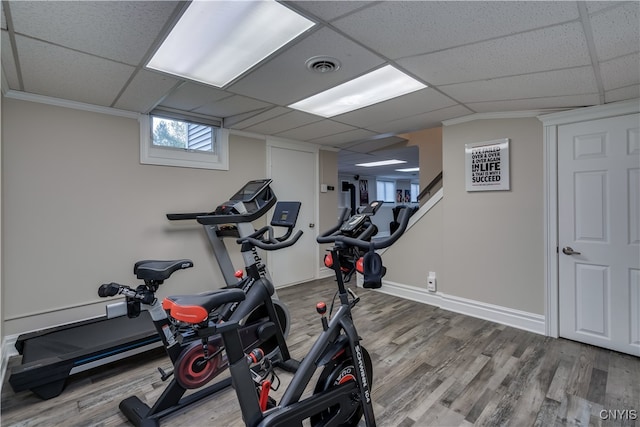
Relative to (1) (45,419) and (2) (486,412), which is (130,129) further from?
(2) (486,412)

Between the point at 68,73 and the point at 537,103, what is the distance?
3.83 m

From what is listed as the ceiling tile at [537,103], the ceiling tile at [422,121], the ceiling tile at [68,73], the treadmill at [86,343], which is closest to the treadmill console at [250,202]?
the treadmill at [86,343]

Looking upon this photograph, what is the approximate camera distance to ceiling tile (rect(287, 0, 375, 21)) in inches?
55.5

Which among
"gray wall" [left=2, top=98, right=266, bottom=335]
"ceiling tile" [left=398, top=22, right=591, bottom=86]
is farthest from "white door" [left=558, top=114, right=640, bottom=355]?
"gray wall" [left=2, top=98, right=266, bottom=335]

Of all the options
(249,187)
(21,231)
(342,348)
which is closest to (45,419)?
(21,231)

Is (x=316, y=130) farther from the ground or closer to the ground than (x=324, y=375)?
farther from the ground

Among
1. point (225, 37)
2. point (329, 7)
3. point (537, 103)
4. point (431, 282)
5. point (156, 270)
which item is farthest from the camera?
point (431, 282)

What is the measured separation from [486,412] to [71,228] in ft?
11.9

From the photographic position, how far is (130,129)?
120 inches

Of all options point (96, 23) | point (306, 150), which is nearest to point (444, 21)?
point (96, 23)

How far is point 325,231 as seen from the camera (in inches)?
113

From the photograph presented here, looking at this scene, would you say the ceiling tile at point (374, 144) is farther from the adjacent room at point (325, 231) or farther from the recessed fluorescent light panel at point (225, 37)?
the recessed fluorescent light panel at point (225, 37)

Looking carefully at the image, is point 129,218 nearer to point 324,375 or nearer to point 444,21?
point 324,375

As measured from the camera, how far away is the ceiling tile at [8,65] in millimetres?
1692
